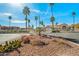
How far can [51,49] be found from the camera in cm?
818

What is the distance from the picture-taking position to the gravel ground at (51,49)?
809cm

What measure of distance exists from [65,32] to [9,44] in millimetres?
1601

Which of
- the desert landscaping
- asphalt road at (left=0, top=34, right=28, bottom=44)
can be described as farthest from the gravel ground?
asphalt road at (left=0, top=34, right=28, bottom=44)

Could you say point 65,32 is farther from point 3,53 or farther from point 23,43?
point 3,53

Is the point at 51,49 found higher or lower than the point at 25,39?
lower

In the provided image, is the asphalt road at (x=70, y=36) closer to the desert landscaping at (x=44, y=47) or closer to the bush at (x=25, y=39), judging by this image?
the desert landscaping at (x=44, y=47)

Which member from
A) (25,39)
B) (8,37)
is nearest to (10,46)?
Answer: (8,37)

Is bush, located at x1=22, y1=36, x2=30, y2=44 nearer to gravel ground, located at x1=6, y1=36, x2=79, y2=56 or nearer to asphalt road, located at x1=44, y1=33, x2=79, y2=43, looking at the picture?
gravel ground, located at x1=6, y1=36, x2=79, y2=56

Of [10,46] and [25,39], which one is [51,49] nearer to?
[25,39]

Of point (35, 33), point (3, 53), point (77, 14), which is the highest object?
point (77, 14)

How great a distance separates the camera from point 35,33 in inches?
336

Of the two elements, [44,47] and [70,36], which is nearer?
[44,47]

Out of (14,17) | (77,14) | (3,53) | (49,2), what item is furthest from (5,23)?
(77,14)

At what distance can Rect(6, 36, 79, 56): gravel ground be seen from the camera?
8086 millimetres
